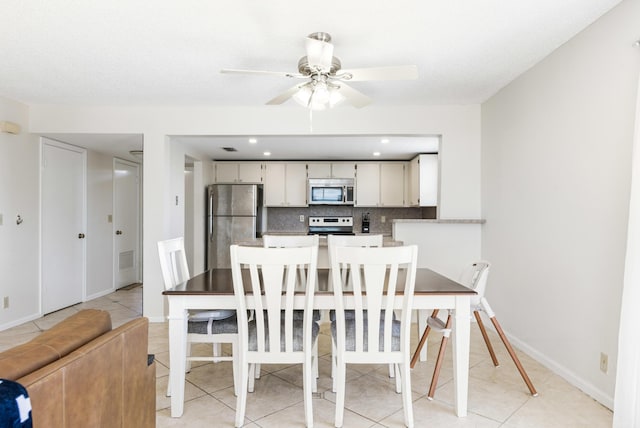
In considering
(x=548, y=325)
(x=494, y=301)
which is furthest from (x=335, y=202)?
(x=548, y=325)

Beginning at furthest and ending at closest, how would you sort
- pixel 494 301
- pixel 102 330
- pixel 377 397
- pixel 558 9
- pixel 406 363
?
1. pixel 494 301
2. pixel 377 397
3. pixel 558 9
4. pixel 406 363
5. pixel 102 330

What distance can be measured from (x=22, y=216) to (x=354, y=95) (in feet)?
11.9

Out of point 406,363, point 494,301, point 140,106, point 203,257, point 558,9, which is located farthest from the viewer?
point 203,257

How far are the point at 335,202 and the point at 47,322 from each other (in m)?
4.01

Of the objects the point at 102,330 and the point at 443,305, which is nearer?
the point at 102,330

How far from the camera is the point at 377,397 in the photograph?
2.24 meters

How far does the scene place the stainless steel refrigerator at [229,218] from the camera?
5.82m

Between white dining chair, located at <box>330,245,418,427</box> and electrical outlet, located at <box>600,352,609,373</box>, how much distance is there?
3.89 ft

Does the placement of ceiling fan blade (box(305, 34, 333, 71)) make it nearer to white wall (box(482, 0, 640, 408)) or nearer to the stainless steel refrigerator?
white wall (box(482, 0, 640, 408))

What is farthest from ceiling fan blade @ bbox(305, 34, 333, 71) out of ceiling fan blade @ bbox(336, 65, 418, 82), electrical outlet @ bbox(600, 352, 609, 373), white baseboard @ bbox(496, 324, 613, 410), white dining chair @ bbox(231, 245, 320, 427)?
white baseboard @ bbox(496, 324, 613, 410)

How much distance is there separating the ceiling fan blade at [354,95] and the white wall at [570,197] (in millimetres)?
1326

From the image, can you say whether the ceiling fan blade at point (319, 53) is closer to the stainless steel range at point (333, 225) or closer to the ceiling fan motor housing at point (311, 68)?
the ceiling fan motor housing at point (311, 68)

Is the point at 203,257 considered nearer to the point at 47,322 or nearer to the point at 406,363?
the point at 47,322

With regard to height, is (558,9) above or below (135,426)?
above
